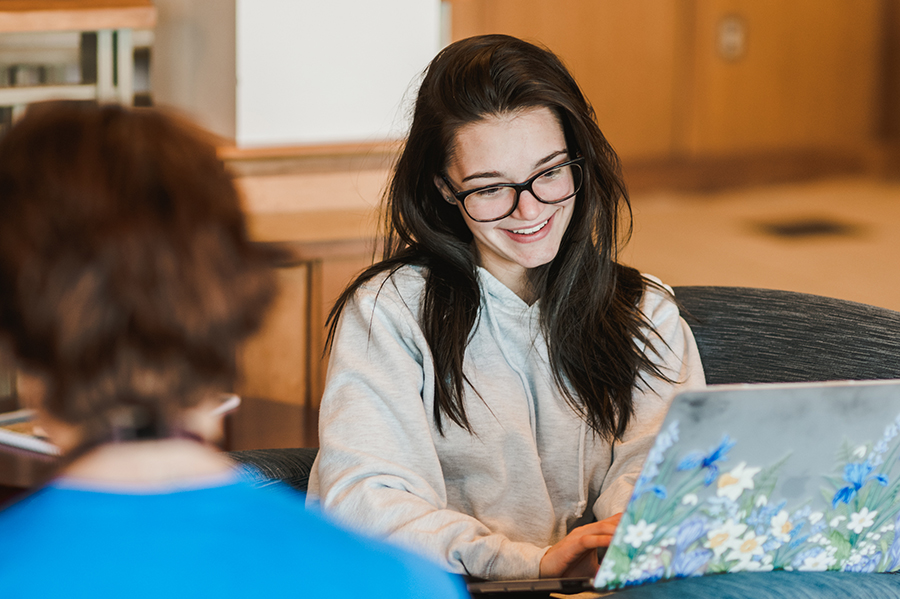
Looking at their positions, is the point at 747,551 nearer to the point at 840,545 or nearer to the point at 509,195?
the point at 840,545

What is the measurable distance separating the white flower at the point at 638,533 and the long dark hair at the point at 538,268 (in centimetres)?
42

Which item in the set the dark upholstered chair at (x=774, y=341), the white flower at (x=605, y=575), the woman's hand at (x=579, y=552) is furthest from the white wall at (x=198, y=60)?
the white flower at (x=605, y=575)

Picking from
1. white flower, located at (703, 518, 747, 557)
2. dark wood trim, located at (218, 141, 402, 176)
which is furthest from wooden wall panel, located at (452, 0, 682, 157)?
white flower, located at (703, 518, 747, 557)

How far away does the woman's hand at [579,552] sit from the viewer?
1111 mm

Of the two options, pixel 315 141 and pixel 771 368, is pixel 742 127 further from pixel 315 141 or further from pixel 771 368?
pixel 771 368

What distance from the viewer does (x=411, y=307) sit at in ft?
4.47

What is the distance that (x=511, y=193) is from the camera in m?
1.30

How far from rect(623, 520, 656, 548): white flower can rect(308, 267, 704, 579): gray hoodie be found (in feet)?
0.79

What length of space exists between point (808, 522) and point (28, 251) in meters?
0.76

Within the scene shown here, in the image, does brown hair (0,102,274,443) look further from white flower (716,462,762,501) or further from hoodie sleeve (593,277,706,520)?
hoodie sleeve (593,277,706,520)

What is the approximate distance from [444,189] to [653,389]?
0.39 m

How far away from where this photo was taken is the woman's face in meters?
1.29

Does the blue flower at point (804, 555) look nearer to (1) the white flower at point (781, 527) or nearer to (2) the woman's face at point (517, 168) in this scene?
(1) the white flower at point (781, 527)

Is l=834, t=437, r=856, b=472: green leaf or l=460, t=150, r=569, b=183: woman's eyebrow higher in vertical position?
l=460, t=150, r=569, b=183: woman's eyebrow
